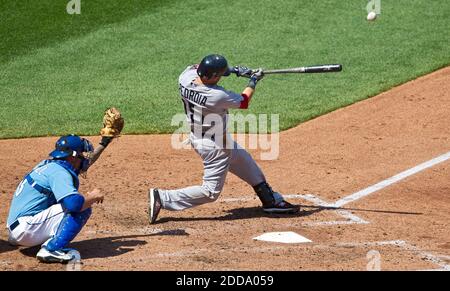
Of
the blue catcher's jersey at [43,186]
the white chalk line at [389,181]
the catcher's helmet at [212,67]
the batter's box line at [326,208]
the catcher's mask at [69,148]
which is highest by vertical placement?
the catcher's helmet at [212,67]

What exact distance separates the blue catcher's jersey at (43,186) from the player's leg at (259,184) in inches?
77.4

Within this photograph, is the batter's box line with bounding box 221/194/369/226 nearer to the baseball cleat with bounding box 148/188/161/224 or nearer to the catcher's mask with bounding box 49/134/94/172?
the baseball cleat with bounding box 148/188/161/224

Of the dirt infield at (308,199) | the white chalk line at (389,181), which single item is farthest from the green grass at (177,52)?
the white chalk line at (389,181)

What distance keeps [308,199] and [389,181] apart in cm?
105

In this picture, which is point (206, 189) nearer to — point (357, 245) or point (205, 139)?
point (205, 139)

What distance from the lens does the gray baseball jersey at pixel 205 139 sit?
26.7ft

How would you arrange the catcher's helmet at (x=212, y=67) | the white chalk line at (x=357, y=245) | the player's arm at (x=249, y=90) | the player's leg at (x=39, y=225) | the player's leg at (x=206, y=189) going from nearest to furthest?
the player's leg at (x=39, y=225) < the white chalk line at (x=357, y=245) < the catcher's helmet at (x=212, y=67) < the player's arm at (x=249, y=90) < the player's leg at (x=206, y=189)

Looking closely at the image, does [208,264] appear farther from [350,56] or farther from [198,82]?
[350,56]

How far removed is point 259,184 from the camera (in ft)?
28.4

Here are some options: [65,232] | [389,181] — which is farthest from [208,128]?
[389,181]

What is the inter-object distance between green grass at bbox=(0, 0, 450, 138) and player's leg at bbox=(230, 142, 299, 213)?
10.0 feet

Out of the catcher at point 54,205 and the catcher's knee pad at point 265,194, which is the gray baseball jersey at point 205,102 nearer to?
the catcher's knee pad at point 265,194

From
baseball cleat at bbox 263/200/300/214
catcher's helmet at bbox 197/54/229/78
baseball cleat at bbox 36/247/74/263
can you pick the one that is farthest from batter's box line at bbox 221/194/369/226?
baseball cleat at bbox 36/247/74/263

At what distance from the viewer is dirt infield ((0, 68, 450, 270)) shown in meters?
7.23
